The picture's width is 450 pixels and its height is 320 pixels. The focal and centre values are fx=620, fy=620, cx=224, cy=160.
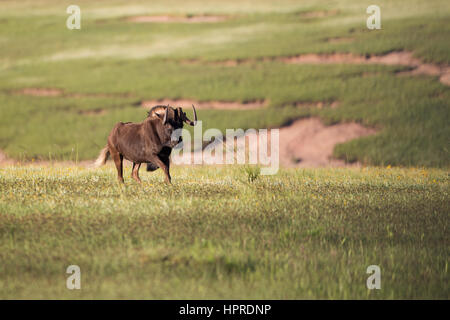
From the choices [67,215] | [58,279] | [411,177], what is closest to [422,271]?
[58,279]

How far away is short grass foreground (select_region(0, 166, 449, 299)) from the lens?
612 centimetres

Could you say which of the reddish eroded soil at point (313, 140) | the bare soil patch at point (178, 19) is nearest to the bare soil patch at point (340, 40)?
the reddish eroded soil at point (313, 140)

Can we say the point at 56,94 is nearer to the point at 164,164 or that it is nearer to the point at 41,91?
the point at 41,91

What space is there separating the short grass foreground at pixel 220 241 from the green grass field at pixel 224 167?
28 millimetres

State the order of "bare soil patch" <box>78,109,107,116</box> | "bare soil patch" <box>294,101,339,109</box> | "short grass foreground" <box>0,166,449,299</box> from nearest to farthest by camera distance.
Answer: "short grass foreground" <box>0,166,449,299</box> < "bare soil patch" <box>294,101,339,109</box> < "bare soil patch" <box>78,109,107,116</box>

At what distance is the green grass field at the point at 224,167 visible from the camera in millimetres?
6520

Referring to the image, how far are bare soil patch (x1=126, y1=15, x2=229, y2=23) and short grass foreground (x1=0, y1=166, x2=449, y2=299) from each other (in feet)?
127

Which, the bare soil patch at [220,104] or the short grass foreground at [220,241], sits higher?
the bare soil patch at [220,104]

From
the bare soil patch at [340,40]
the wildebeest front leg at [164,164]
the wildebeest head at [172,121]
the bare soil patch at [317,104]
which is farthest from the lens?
the bare soil patch at [340,40]

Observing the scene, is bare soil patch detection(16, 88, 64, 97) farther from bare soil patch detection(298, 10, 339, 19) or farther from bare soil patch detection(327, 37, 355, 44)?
bare soil patch detection(298, 10, 339, 19)

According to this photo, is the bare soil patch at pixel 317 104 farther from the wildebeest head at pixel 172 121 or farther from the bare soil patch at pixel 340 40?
the wildebeest head at pixel 172 121

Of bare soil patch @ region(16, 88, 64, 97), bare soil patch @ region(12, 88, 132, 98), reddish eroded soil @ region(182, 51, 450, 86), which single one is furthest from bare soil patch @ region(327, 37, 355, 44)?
bare soil patch @ region(16, 88, 64, 97)

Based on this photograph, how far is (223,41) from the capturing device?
4144 cm

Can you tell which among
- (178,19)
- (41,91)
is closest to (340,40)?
(178,19)
